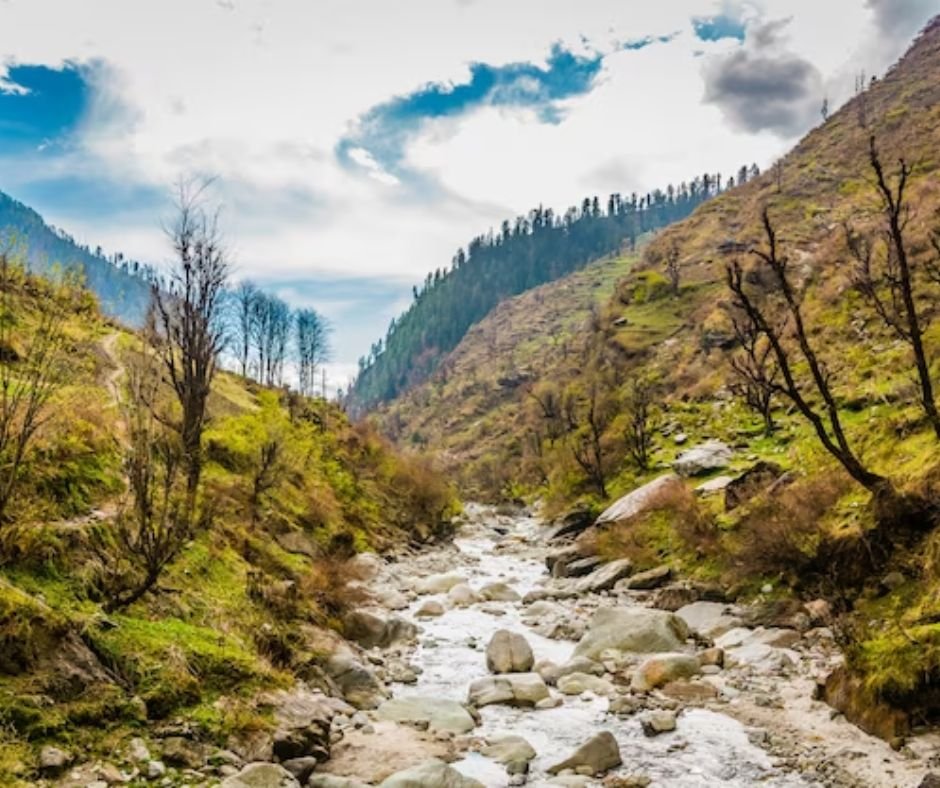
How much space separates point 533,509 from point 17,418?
51015 mm

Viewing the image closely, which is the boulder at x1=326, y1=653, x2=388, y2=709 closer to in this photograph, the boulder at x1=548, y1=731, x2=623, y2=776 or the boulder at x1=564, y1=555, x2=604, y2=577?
the boulder at x1=548, y1=731, x2=623, y2=776

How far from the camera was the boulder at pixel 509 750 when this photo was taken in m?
10.4

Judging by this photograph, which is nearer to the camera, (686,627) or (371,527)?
(686,627)

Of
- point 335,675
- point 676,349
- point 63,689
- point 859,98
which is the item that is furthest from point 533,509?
point 859,98

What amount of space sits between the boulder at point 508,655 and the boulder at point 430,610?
540 cm

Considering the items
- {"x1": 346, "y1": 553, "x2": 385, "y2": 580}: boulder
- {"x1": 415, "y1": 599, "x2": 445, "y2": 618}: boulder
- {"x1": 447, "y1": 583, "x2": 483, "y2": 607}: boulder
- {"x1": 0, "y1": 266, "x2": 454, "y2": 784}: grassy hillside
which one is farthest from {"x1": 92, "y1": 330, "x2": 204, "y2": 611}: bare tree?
{"x1": 447, "y1": 583, "x2": 483, "y2": 607}: boulder

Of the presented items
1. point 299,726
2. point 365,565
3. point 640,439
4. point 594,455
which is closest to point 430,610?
point 365,565

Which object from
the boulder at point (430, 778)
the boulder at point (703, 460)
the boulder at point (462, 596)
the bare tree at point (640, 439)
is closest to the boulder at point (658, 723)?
the boulder at point (430, 778)

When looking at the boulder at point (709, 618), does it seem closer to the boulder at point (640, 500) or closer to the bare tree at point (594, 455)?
the boulder at point (640, 500)

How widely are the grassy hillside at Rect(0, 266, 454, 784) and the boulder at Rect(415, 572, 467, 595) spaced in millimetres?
3481

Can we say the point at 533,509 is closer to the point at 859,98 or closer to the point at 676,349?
the point at 676,349

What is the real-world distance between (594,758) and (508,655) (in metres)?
5.37

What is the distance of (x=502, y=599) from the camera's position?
23984mm

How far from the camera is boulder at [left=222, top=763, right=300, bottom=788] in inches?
312
